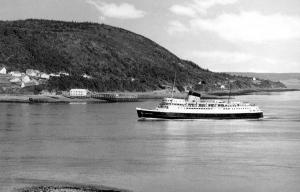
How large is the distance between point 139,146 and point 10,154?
1445 centimetres

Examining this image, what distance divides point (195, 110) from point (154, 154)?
1663 inches

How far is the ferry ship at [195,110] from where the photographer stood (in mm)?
99500

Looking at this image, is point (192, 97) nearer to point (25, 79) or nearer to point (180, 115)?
point (180, 115)

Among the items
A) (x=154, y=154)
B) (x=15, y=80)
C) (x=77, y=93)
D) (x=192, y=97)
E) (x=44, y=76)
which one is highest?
(x=44, y=76)

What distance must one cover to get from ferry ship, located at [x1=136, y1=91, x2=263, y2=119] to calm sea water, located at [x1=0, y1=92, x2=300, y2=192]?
4361 millimetres

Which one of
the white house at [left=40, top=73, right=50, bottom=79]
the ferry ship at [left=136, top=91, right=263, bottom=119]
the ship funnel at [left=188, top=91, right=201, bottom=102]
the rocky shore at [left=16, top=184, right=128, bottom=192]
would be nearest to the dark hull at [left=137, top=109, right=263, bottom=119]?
the ferry ship at [left=136, top=91, right=263, bottom=119]

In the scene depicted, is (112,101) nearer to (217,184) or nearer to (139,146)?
(139,146)

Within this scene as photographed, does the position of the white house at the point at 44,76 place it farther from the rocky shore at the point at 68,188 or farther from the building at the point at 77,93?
the rocky shore at the point at 68,188

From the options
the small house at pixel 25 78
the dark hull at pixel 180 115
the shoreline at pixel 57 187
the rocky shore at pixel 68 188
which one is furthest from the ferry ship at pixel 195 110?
the small house at pixel 25 78

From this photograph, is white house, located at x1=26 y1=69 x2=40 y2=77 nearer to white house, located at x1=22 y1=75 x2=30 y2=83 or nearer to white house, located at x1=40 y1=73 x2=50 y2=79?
white house, located at x1=40 y1=73 x2=50 y2=79

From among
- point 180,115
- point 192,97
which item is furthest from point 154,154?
point 192,97

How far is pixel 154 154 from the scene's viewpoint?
2311 inches

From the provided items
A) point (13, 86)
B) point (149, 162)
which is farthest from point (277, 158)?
point (13, 86)

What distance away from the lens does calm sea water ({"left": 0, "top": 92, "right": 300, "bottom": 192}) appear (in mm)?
44875
